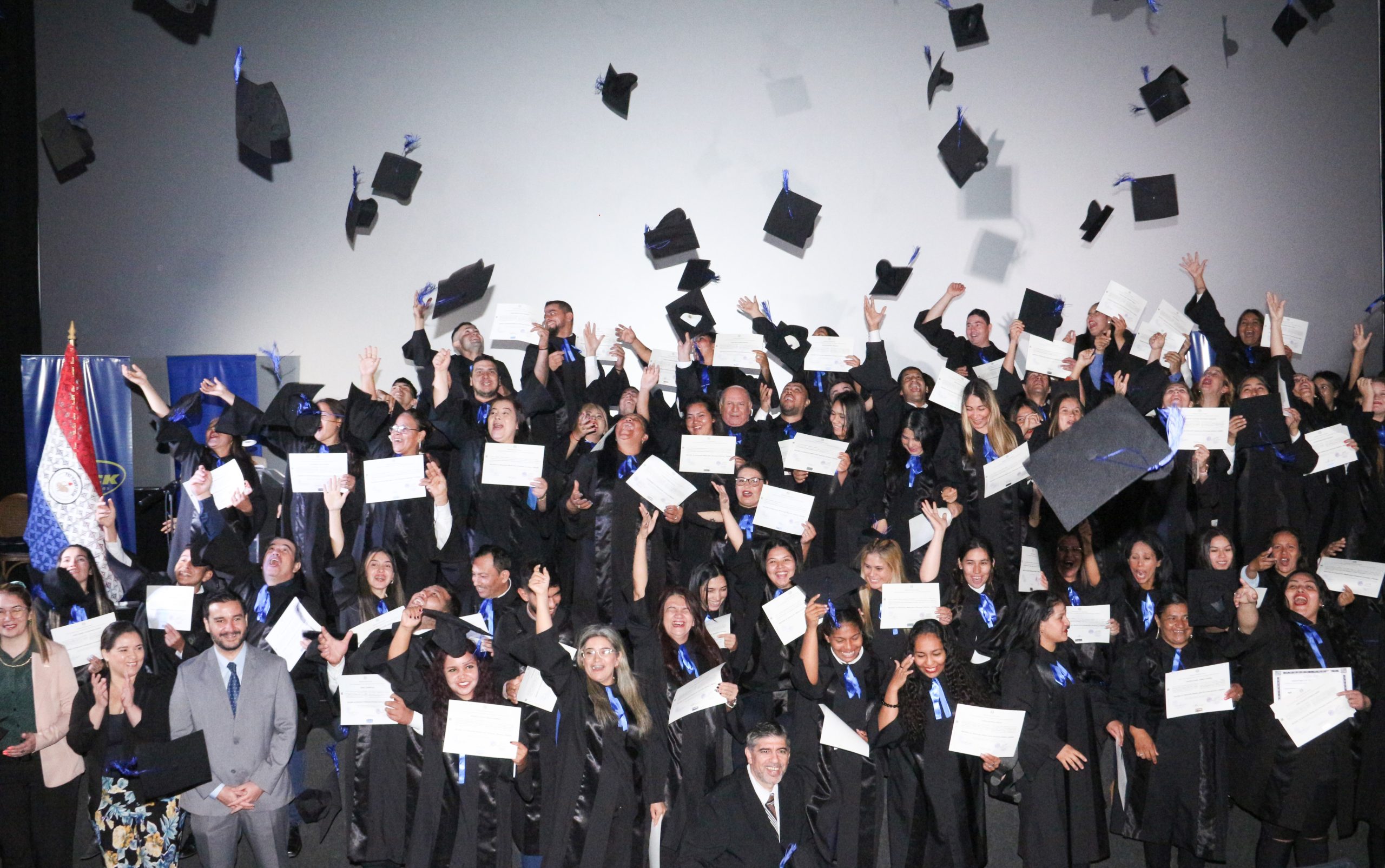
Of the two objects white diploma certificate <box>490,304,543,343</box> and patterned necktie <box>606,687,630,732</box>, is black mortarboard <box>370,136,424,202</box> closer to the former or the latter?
white diploma certificate <box>490,304,543,343</box>

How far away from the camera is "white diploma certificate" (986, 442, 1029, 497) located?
18.0 feet

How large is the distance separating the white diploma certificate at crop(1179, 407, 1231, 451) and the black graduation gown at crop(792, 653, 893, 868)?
2.52m

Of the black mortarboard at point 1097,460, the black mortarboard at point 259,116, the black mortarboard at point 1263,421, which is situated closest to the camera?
the black mortarboard at point 1097,460

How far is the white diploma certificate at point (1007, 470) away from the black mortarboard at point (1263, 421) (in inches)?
58.6

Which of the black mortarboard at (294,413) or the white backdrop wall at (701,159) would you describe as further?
the white backdrop wall at (701,159)

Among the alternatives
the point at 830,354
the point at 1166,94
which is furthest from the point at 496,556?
the point at 1166,94

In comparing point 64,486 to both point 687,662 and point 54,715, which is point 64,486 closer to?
point 54,715

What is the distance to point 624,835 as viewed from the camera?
15.0 feet

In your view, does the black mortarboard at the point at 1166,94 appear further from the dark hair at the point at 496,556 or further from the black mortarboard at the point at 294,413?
the black mortarboard at the point at 294,413

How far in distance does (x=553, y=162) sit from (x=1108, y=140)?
410 cm

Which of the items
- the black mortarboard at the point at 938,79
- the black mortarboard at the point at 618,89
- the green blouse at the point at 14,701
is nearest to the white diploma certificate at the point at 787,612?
the green blouse at the point at 14,701

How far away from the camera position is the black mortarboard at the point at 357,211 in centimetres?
773

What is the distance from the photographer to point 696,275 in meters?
7.61

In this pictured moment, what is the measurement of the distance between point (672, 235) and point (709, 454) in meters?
2.47
